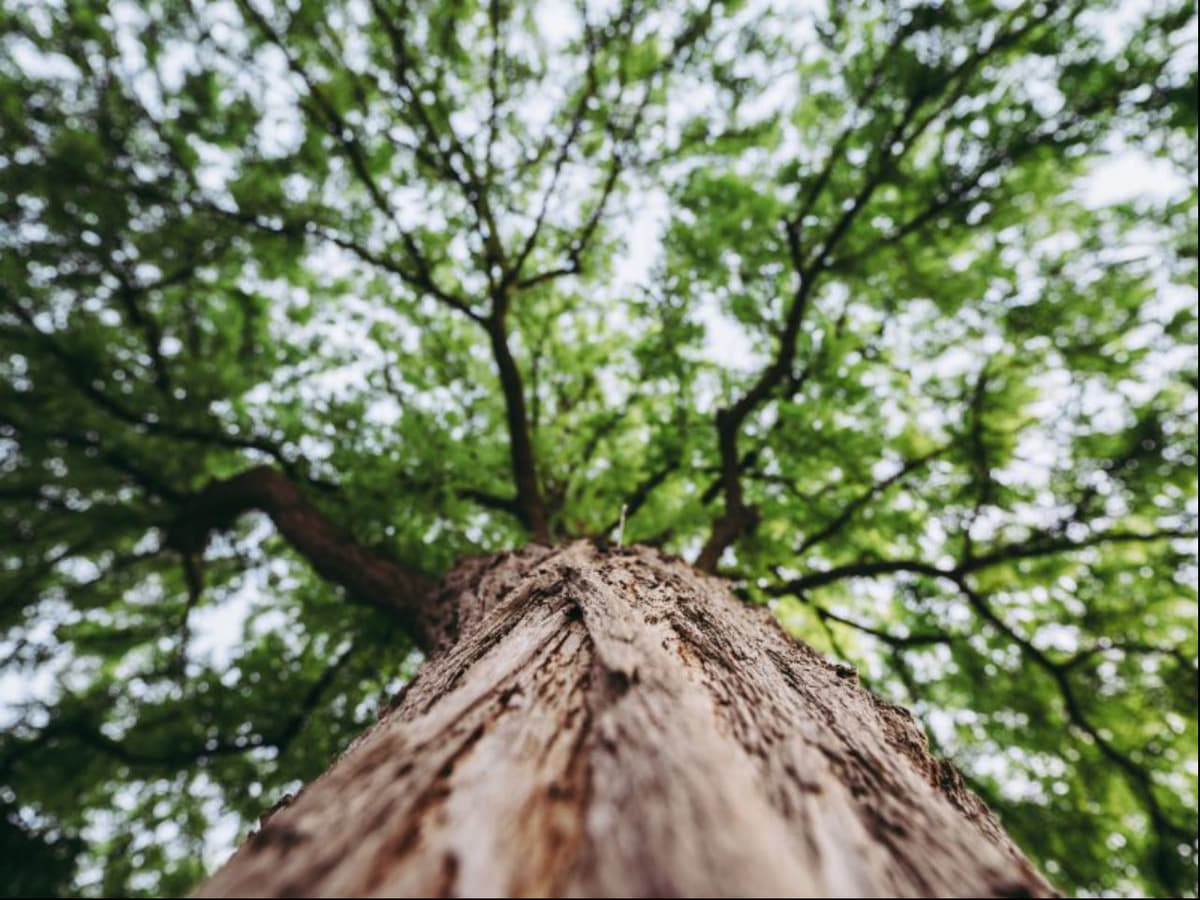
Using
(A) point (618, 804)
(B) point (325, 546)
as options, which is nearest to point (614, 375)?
(B) point (325, 546)

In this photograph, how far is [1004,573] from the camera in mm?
4852

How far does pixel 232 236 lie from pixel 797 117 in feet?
15.6

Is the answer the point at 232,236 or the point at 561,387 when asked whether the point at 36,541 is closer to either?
the point at 232,236

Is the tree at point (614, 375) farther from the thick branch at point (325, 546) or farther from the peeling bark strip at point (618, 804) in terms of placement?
the peeling bark strip at point (618, 804)

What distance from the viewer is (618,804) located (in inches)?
23.1

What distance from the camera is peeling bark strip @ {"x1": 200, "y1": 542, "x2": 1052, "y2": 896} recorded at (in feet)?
1.74

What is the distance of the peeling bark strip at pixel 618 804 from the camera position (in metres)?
0.53

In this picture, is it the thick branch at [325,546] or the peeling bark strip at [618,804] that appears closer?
the peeling bark strip at [618,804]

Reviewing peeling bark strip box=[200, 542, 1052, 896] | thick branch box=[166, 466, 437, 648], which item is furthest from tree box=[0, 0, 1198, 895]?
peeling bark strip box=[200, 542, 1052, 896]

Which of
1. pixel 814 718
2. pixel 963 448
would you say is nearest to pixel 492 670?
pixel 814 718

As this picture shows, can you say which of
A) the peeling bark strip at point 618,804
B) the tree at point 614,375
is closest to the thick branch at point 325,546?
the tree at point 614,375

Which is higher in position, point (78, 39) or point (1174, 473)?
point (78, 39)

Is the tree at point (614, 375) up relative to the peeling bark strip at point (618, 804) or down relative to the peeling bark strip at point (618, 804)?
up

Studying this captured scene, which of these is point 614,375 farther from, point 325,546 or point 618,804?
point 618,804
